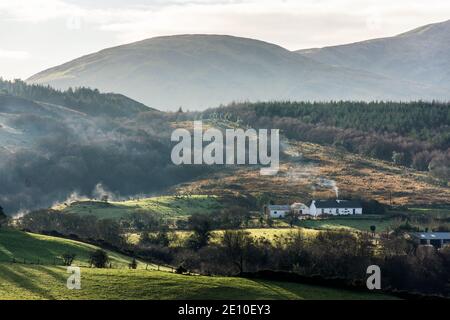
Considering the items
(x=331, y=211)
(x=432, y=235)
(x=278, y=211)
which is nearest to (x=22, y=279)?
(x=432, y=235)

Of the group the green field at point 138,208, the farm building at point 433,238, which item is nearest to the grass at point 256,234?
the farm building at point 433,238

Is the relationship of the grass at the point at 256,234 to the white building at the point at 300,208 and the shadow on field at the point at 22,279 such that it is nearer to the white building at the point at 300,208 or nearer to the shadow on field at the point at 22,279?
the white building at the point at 300,208

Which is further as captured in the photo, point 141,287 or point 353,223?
point 353,223

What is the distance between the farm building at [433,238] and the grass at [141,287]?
2899 inches

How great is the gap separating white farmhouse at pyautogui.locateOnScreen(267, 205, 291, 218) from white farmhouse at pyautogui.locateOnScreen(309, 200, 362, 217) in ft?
21.9

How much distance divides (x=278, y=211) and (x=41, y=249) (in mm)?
100965

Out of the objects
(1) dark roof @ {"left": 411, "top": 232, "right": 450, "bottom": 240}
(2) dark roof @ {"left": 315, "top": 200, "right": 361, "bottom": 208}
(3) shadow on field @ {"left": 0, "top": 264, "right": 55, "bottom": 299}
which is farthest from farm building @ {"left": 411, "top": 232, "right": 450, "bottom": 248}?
(3) shadow on field @ {"left": 0, "top": 264, "right": 55, "bottom": 299}

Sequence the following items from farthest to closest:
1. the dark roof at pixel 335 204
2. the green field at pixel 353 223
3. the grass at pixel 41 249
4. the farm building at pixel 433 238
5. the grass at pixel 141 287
A: 1. the dark roof at pixel 335 204
2. the green field at pixel 353 223
3. the farm building at pixel 433 238
4. the grass at pixel 41 249
5. the grass at pixel 141 287

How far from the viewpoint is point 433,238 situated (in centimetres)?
15212

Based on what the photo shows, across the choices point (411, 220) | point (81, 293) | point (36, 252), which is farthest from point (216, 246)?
point (411, 220)

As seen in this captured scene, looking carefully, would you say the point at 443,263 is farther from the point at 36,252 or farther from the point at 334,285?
the point at 36,252

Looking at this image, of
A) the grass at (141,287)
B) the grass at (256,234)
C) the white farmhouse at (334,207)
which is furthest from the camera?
the white farmhouse at (334,207)

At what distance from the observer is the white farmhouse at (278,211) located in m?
185

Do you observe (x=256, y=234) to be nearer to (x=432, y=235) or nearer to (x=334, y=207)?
(x=432, y=235)
